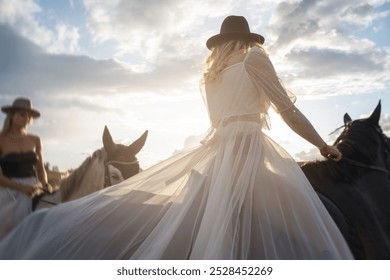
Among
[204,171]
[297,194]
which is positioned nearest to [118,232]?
[204,171]

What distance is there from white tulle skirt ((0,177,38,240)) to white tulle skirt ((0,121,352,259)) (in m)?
1.67

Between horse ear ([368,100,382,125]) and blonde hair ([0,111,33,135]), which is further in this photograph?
blonde hair ([0,111,33,135])

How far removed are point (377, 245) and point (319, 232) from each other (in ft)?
4.05

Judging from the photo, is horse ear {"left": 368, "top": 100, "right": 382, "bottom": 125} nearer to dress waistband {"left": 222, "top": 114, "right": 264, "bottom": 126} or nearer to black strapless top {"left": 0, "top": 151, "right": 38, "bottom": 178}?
dress waistband {"left": 222, "top": 114, "right": 264, "bottom": 126}

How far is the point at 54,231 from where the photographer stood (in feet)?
11.0

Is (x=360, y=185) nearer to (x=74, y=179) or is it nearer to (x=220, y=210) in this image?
(x=220, y=210)

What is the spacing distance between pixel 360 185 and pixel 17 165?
4596mm

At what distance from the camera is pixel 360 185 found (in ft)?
14.1

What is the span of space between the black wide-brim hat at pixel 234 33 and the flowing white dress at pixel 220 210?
41cm

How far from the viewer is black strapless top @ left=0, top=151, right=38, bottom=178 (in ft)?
19.4

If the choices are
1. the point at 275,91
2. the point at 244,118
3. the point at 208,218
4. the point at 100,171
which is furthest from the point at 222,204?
the point at 100,171

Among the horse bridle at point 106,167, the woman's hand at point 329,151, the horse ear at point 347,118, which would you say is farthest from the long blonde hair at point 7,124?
the horse ear at point 347,118

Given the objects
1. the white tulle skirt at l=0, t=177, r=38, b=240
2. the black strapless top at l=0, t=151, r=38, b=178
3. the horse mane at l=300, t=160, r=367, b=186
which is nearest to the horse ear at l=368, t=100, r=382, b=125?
the horse mane at l=300, t=160, r=367, b=186

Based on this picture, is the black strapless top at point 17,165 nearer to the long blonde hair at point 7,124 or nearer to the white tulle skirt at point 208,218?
the long blonde hair at point 7,124
